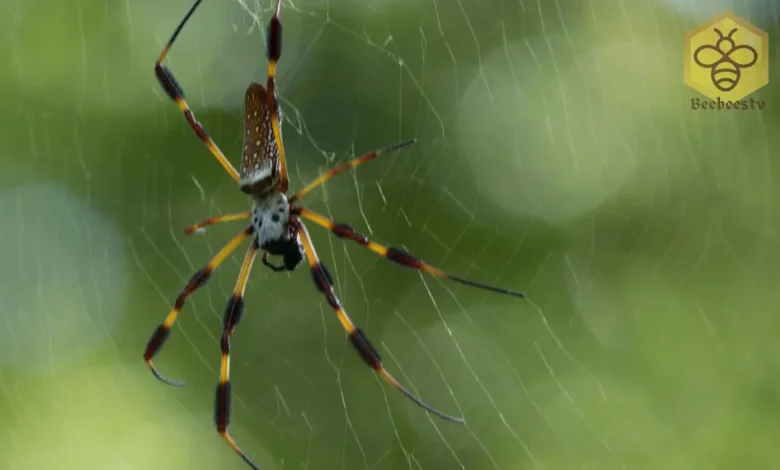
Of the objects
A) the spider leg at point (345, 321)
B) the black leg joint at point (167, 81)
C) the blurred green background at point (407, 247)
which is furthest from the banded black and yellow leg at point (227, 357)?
the blurred green background at point (407, 247)

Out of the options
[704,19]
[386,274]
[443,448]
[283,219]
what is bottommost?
[443,448]

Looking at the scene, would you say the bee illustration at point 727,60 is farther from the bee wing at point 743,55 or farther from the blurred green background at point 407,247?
the blurred green background at point 407,247

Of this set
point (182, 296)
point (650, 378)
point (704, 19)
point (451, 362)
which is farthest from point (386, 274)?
point (182, 296)

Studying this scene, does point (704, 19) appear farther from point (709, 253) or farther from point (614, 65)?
point (709, 253)

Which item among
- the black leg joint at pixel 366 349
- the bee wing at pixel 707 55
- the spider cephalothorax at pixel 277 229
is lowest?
the black leg joint at pixel 366 349

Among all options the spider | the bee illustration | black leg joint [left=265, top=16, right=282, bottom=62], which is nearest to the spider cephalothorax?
the spider

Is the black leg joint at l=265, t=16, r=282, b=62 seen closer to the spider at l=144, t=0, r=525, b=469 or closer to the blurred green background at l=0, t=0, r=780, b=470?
the spider at l=144, t=0, r=525, b=469
